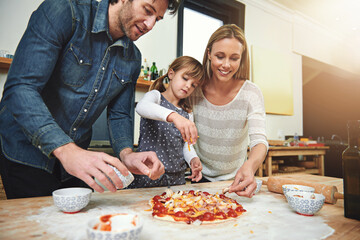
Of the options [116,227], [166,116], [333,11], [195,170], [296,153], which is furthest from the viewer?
[333,11]

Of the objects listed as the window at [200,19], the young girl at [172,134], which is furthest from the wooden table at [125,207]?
the window at [200,19]

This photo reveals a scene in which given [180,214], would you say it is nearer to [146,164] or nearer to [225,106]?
[146,164]

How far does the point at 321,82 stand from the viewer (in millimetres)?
7098

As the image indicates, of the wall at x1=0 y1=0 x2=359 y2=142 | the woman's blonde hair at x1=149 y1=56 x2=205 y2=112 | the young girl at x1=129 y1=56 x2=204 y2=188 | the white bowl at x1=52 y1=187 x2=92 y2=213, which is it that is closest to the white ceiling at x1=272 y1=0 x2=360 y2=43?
the wall at x1=0 y1=0 x2=359 y2=142

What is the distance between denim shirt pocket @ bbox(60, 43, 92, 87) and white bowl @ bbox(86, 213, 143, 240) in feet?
2.49

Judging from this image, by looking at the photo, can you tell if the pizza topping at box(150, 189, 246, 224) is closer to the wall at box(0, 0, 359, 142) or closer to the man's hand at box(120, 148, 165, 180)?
the man's hand at box(120, 148, 165, 180)

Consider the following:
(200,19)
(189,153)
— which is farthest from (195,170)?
(200,19)

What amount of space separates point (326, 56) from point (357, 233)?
6.42 metres

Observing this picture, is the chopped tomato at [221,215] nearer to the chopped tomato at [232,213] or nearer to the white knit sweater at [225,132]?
the chopped tomato at [232,213]

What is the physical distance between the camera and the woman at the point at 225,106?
5.15 feet

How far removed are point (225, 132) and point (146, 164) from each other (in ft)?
2.33

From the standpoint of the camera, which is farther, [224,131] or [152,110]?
[224,131]

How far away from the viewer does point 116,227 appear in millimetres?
627

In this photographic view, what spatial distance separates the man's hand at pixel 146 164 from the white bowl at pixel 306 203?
549mm
